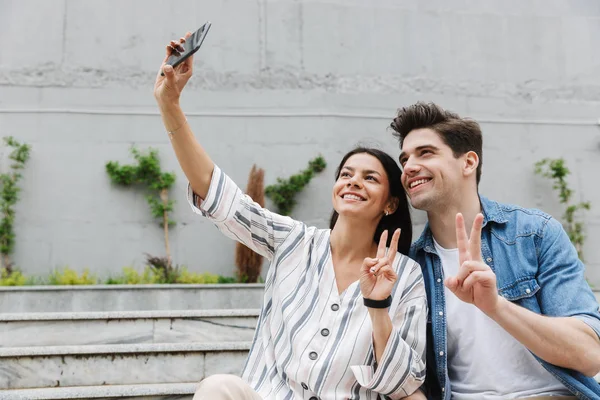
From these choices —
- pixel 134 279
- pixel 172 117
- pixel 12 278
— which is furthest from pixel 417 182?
pixel 12 278

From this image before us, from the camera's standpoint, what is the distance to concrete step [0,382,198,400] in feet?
6.35

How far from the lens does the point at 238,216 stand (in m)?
1.65

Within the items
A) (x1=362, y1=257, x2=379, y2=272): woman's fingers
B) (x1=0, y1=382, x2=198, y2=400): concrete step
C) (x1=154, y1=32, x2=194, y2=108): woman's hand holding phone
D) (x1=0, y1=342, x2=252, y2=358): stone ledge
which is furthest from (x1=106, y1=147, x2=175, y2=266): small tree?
(x1=362, y1=257, x2=379, y2=272): woman's fingers

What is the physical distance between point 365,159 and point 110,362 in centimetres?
139

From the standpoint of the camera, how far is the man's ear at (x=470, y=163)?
1.82 m

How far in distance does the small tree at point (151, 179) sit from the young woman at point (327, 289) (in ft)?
11.8

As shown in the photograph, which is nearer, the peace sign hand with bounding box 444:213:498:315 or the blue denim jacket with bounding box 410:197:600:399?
the peace sign hand with bounding box 444:213:498:315

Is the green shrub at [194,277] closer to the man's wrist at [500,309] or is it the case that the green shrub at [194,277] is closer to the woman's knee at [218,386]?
the woman's knee at [218,386]

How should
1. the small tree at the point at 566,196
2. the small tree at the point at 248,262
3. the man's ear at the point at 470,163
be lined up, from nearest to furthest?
1. the man's ear at the point at 470,163
2. the small tree at the point at 248,262
3. the small tree at the point at 566,196

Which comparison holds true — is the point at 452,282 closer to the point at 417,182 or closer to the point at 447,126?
the point at 417,182

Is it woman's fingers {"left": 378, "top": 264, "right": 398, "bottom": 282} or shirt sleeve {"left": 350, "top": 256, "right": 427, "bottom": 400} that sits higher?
woman's fingers {"left": 378, "top": 264, "right": 398, "bottom": 282}

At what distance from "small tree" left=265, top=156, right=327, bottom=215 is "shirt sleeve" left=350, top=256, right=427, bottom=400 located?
3652 millimetres

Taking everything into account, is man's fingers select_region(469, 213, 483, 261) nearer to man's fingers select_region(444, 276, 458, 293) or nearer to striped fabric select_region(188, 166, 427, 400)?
man's fingers select_region(444, 276, 458, 293)

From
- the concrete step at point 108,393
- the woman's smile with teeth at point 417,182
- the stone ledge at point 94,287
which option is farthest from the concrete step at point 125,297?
the woman's smile with teeth at point 417,182
